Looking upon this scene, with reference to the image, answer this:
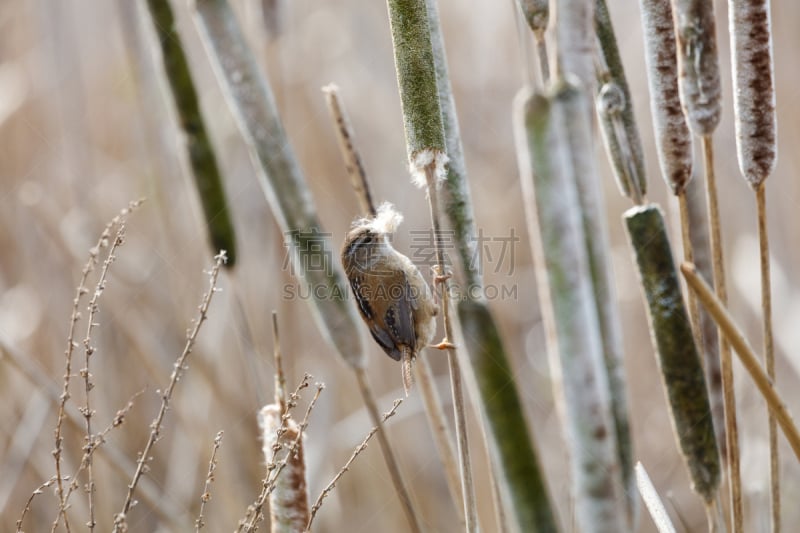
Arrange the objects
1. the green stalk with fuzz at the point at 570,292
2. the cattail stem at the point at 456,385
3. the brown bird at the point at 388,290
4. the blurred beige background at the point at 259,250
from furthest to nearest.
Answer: the blurred beige background at the point at 259,250
the brown bird at the point at 388,290
the cattail stem at the point at 456,385
the green stalk with fuzz at the point at 570,292

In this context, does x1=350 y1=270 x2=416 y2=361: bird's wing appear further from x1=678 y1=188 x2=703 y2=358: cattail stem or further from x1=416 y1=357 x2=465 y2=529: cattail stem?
x1=678 y1=188 x2=703 y2=358: cattail stem

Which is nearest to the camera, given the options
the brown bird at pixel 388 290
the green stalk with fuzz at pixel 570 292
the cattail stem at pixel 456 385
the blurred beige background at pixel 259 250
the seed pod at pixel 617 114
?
the green stalk with fuzz at pixel 570 292

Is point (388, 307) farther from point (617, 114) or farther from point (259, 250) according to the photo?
point (259, 250)

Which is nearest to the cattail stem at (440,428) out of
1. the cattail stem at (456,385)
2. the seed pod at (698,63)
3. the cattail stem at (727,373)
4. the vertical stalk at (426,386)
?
the vertical stalk at (426,386)

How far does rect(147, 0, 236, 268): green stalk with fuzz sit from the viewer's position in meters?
0.93

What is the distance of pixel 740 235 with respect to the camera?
6.07ft

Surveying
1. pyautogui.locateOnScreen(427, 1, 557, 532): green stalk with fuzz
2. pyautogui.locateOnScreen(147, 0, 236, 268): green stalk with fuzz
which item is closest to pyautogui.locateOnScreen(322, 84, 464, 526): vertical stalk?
pyautogui.locateOnScreen(147, 0, 236, 268): green stalk with fuzz

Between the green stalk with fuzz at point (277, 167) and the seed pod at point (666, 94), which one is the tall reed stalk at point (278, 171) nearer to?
the green stalk with fuzz at point (277, 167)

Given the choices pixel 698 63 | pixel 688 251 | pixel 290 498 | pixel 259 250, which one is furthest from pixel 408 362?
pixel 259 250

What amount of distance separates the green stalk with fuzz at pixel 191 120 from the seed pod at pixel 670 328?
0.50m

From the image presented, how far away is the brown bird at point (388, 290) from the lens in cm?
89

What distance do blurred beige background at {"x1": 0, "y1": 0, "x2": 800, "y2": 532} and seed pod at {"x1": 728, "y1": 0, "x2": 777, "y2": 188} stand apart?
73 centimetres

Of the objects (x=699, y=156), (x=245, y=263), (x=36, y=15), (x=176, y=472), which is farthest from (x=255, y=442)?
(x=699, y=156)

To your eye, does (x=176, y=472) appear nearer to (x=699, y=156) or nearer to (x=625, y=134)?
(x=625, y=134)
